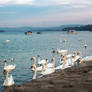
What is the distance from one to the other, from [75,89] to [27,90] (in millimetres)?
777

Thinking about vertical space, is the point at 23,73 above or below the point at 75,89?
below

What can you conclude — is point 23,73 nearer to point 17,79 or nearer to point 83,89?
point 17,79

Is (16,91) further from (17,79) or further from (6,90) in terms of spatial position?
(17,79)

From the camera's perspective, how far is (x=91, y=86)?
445cm

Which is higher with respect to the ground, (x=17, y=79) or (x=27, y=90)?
(x=27, y=90)

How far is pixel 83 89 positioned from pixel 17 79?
19235mm

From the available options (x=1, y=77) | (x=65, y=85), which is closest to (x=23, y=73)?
(x=1, y=77)

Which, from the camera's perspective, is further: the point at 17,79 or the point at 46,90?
the point at 17,79

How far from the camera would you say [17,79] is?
23.2 m

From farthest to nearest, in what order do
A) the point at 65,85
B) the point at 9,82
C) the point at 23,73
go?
the point at 23,73 < the point at 9,82 < the point at 65,85

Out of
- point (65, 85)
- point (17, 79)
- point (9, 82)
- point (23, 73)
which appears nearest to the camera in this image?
point (65, 85)

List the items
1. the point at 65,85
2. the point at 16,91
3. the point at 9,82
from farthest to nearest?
the point at 9,82 → the point at 65,85 → the point at 16,91

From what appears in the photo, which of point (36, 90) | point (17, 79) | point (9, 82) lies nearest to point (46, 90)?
point (36, 90)

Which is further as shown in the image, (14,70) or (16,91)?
(14,70)
